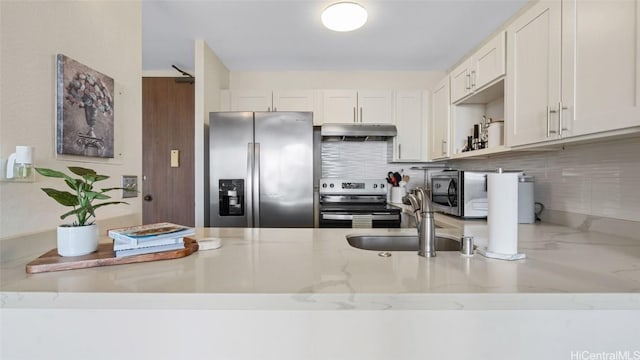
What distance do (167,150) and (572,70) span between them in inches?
147

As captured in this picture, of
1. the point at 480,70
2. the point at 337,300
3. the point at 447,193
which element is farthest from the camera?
the point at 447,193

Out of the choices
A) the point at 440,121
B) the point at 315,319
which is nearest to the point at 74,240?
the point at 315,319

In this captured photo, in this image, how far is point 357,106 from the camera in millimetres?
3234

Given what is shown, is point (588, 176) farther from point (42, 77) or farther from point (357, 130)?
point (42, 77)

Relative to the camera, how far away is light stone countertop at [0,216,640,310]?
691 mm

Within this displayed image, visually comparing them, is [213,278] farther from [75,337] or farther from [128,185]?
[128,185]

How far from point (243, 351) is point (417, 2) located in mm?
2392

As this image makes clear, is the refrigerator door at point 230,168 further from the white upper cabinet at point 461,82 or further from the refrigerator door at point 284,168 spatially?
the white upper cabinet at point 461,82

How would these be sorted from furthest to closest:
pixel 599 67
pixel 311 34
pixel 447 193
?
1. pixel 311 34
2. pixel 447 193
3. pixel 599 67

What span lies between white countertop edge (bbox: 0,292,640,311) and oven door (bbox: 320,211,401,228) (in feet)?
6.72

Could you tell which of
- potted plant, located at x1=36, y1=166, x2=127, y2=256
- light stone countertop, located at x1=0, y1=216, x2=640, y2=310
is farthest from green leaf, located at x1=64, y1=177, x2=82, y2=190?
light stone countertop, located at x1=0, y1=216, x2=640, y2=310

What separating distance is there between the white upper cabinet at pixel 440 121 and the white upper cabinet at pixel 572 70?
0.93 metres

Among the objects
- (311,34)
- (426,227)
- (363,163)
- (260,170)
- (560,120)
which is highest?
(311,34)

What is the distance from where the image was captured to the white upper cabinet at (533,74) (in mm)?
1423
